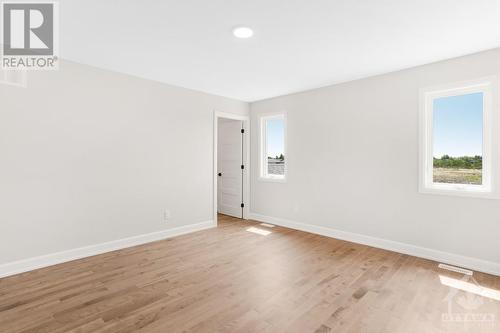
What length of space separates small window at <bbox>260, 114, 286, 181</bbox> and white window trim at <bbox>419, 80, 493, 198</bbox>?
92.2 inches

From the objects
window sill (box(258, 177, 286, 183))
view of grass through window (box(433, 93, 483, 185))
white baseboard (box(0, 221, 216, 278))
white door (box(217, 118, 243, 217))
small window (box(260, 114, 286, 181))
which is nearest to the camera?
white baseboard (box(0, 221, 216, 278))

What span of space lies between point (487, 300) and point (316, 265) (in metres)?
1.58

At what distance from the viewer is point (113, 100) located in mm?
3609

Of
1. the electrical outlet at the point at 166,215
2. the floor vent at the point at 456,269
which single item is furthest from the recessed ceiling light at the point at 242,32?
the floor vent at the point at 456,269

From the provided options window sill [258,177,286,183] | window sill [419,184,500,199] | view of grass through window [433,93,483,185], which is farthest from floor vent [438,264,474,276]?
window sill [258,177,286,183]

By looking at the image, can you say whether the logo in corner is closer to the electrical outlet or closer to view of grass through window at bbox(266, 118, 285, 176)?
the electrical outlet

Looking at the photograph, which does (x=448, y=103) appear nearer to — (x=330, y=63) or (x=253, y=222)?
(x=330, y=63)

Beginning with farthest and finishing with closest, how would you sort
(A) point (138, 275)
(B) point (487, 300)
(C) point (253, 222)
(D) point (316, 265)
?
(C) point (253, 222), (D) point (316, 265), (A) point (138, 275), (B) point (487, 300)

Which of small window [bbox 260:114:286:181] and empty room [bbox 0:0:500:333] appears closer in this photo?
empty room [bbox 0:0:500:333]

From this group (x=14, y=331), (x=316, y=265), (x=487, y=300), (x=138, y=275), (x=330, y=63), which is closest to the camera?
(x=14, y=331)

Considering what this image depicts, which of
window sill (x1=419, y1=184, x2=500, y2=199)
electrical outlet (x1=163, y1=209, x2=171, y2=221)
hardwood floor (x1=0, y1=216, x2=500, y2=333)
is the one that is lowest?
hardwood floor (x1=0, y1=216, x2=500, y2=333)

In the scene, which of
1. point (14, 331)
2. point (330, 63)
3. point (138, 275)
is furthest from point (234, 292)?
point (330, 63)

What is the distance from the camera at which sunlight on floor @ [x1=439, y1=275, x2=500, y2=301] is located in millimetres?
2445

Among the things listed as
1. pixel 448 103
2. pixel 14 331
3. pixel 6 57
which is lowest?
pixel 14 331
